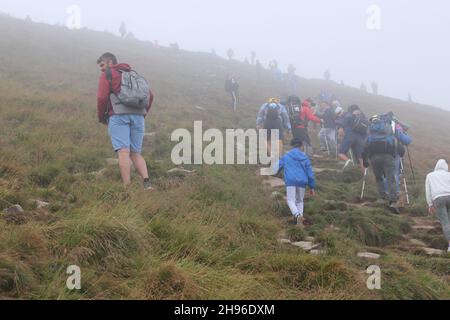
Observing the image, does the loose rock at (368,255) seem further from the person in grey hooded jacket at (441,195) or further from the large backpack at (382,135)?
the large backpack at (382,135)

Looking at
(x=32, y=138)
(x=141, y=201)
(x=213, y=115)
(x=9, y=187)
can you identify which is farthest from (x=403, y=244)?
(x=213, y=115)

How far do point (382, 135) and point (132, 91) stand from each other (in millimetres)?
5523

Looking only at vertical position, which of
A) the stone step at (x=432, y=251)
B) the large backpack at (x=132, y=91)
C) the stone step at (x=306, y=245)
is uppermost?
the large backpack at (x=132, y=91)

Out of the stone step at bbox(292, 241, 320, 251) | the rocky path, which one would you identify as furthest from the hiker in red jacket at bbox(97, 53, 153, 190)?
the rocky path

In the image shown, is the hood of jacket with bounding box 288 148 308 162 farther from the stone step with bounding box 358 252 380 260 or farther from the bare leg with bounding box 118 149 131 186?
the bare leg with bounding box 118 149 131 186

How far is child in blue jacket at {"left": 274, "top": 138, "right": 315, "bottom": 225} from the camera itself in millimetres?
7562

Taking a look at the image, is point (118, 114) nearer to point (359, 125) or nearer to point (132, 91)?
point (132, 91)

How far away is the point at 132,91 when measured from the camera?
255 inches

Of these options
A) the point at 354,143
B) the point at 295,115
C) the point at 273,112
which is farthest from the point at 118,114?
the point at 354,143

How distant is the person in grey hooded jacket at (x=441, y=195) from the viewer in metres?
7.03

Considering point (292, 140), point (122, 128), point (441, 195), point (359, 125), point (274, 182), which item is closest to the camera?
point (122, 128)

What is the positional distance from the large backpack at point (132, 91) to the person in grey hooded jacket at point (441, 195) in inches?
193

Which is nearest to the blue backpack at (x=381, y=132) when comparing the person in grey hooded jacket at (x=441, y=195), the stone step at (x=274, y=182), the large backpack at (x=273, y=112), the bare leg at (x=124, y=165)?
the person in grey hooded jacket at (x=441, y=195)

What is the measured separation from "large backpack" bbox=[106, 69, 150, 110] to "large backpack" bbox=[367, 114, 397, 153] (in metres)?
5.15
